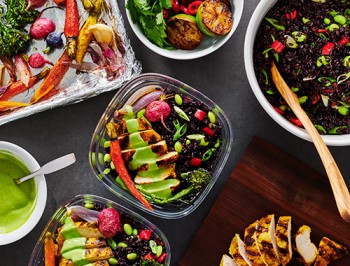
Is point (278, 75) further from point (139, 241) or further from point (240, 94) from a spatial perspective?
point (139, 241)

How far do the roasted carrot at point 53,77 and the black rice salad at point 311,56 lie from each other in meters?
0.88

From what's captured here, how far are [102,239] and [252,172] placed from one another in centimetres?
76

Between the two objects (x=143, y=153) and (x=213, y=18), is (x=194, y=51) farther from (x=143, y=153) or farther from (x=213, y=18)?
(x=143, y=153)

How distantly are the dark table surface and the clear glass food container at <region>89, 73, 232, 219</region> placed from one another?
10cm

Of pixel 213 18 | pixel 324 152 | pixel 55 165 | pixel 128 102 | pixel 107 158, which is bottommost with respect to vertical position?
pixel 55 165

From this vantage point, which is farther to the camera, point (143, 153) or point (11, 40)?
point (11, 40)

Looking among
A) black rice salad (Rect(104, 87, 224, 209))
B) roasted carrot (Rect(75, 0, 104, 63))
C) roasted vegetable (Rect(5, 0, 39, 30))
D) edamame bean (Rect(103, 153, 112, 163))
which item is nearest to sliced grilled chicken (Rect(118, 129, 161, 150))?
black rice salad (Rect(104, 87, 224, 209))

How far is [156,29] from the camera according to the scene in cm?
259

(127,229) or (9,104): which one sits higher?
(9,104)

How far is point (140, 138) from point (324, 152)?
79 cm

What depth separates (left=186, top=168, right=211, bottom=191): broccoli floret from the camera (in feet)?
8.74

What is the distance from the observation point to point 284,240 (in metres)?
2.71

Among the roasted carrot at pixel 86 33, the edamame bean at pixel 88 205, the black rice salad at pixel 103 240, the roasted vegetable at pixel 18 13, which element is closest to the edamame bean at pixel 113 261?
the black rice salad at pixel 103 240

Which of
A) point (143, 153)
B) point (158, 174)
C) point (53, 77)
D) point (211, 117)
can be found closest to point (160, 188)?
point (158, 174)
